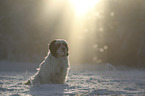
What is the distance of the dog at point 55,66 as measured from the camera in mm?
6387

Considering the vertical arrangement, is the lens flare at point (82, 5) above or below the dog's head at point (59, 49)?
above

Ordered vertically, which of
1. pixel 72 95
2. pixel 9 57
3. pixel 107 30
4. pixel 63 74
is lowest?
pixel 72 95

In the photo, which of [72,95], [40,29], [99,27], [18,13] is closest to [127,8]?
[99,27]

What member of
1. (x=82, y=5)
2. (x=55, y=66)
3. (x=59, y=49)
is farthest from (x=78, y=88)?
(x=82, y=5)

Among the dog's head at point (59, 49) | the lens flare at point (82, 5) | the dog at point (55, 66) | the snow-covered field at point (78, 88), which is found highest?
the lens flare at point (82, 5)

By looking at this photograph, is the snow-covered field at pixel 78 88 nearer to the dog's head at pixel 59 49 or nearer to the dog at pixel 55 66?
the dog at pixel 55 66

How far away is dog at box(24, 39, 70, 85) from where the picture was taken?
21.0ft

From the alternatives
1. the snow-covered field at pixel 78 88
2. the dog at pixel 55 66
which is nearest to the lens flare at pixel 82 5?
the snow-covered field at pixel 78 88

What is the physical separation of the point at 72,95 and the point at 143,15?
16.6 meters

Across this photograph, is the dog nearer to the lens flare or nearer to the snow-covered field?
the snow-covered field

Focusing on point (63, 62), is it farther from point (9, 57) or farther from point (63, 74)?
point (9, 57)

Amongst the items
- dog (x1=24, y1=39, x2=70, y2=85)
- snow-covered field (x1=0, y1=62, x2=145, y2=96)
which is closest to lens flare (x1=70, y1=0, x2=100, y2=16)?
snow-covered field (x1=0, y1=62, x2=145, y2=96)

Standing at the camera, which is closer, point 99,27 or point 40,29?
point 99,27

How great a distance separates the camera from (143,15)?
63.6 feet
